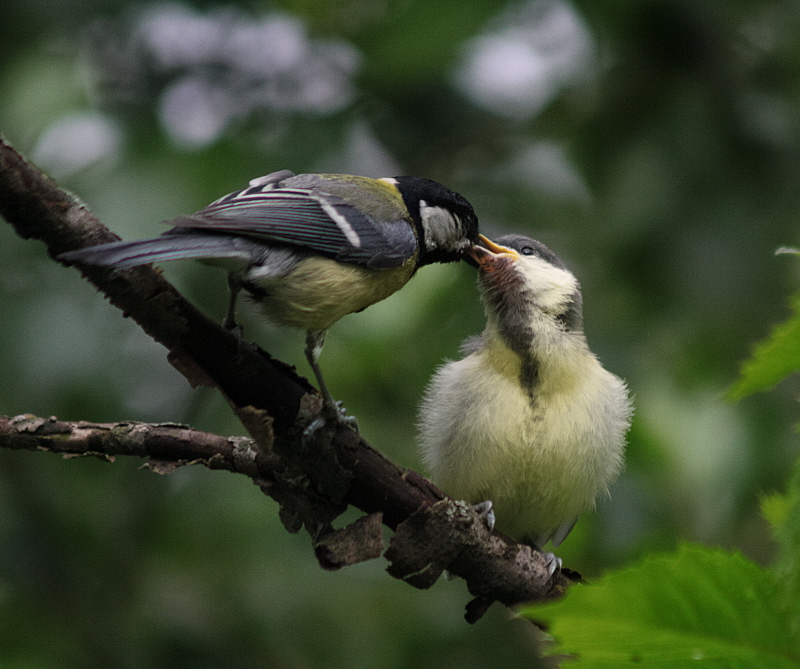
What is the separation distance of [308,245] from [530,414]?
104 cm

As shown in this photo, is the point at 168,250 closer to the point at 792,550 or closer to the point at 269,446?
the point at 269,446

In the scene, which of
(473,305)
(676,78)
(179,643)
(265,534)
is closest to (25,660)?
(179,643)

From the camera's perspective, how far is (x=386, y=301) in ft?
13.7

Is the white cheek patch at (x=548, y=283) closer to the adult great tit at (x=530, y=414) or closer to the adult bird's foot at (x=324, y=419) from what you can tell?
the adult great tit at (x=530, y=414)

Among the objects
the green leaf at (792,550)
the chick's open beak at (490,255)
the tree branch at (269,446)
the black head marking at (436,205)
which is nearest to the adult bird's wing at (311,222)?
the black head marking at (436,205)

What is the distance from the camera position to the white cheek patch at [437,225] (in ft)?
10.1

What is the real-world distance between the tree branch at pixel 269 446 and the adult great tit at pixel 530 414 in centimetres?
70

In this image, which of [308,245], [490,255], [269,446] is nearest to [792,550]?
[269,446]

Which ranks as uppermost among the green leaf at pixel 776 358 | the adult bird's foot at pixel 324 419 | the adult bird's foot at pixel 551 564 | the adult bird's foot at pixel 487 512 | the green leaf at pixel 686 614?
the adult bird's foot at pixel 324 419

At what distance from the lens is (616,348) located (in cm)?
420

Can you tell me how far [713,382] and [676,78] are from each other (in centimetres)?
175

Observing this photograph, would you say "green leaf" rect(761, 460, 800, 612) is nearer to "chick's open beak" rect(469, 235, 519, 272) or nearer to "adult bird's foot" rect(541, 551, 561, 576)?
"adult bird's foot" rect(541, 551, 561, 576)

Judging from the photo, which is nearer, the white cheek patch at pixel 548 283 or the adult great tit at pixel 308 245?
the adult great tit at pixel 308 245

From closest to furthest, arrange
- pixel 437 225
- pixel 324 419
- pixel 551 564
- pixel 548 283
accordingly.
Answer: pixel 324 419 → pixel 551 564 → pixel 437 225 → pixel 548 283
